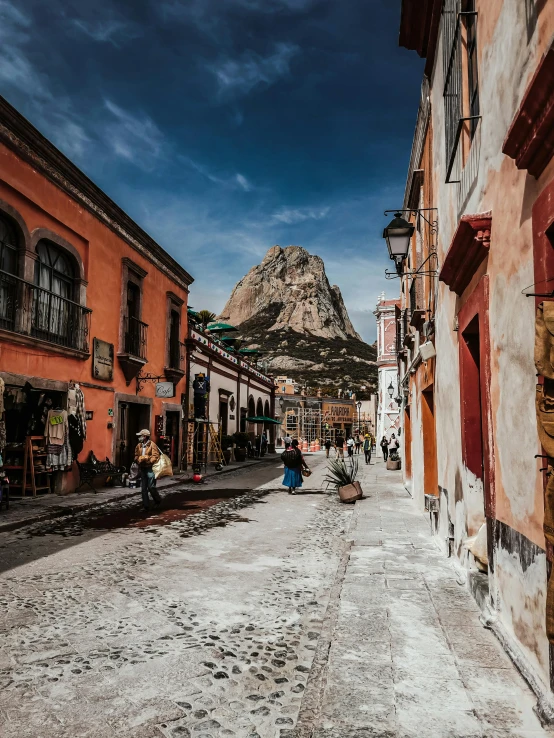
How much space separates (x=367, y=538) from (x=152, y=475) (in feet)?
15.9

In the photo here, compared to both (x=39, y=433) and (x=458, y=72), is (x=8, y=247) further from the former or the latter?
(x=458, y=72)

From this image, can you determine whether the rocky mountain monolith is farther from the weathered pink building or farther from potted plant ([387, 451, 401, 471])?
the weathered pink building

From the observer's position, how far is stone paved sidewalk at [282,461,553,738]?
2750mm

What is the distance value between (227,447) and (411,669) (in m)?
23.3

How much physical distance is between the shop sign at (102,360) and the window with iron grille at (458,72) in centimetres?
1052

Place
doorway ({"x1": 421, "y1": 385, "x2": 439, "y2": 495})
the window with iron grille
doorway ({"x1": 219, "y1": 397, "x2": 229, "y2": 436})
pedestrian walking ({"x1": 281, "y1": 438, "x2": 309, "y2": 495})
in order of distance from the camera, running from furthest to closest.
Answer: doorway ({"x1": 219, "y1": 397, "x2": 229, "y2": 436}) → pedestrian walking ({"x1": 281, "y1": 438, "x2": 309, "y2": 495}) → doorway ({"x1": 421, "y1": 385, "x2": 439, "y2": 495}) → the window with iron grille

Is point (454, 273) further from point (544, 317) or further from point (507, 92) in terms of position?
point (544, 317)

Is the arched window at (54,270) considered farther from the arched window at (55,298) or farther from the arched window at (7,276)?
the arched window at (7,276)

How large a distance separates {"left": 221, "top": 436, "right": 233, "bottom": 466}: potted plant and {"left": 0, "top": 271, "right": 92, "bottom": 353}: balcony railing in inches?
475

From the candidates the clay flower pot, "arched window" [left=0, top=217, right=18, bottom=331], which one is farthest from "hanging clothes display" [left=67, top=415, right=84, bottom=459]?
the clay flower pot

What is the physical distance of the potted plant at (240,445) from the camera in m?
27.5

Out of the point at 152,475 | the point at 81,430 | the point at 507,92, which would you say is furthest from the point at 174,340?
the point at 507,92

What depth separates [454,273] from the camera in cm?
532

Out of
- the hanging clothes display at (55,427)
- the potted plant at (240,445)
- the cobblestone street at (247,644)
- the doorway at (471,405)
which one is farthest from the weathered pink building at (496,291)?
the potted plant at (240,445)
